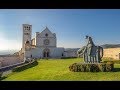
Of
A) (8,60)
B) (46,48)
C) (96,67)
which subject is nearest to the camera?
(96,67)

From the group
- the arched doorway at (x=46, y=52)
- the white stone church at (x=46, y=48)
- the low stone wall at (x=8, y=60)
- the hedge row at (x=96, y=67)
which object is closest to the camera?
the hedge row at (x=96, y=67)

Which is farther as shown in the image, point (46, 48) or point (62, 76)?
point (46, 48)

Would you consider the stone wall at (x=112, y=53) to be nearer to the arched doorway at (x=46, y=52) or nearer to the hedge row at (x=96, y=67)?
the arched doorway at (x=46, y=52)

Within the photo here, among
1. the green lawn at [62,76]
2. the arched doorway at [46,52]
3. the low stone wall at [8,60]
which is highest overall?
the arched doorway at [46,52]

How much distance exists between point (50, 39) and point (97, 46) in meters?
16.7

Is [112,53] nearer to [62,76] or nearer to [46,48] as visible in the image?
[46,48]

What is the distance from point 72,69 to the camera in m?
12.2

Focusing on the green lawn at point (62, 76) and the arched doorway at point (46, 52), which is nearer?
the green lawn at point (62, 76)

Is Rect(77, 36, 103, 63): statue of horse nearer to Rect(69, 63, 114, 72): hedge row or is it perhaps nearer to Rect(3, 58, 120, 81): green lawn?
Rect(69, 63, 114, 72): hedge row

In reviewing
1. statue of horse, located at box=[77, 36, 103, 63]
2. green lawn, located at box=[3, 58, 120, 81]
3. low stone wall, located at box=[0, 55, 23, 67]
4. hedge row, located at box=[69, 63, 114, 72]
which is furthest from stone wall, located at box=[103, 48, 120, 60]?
green lawn, located at box=[3, 58, 120, 81]

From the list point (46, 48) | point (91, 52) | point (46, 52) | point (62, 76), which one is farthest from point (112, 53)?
point (62, 76)

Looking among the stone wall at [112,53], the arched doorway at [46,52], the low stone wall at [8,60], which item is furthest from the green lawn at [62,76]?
the arched doorway at [46,52]
